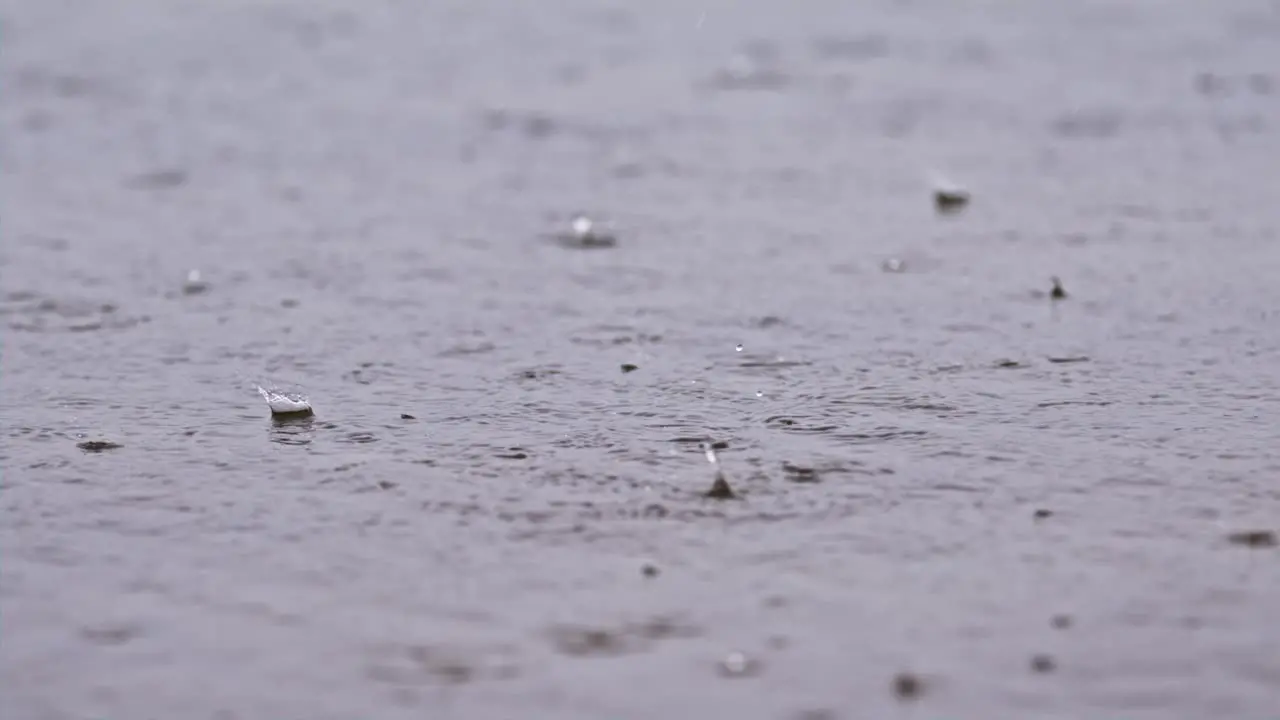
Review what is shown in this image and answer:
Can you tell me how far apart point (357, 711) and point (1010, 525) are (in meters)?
1.44

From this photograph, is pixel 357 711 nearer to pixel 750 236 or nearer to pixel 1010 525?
pixel 1010 525

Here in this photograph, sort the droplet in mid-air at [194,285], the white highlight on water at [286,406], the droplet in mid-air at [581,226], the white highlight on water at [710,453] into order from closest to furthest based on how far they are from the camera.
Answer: the white highlight on water at [710,453] → the white highlight on water at [286,406] → the droplet in mid-air at [194,285] → the droplet in mid-air at [581,226]

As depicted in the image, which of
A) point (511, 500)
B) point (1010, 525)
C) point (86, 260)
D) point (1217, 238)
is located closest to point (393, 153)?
point (86, 260)

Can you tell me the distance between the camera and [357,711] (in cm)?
285

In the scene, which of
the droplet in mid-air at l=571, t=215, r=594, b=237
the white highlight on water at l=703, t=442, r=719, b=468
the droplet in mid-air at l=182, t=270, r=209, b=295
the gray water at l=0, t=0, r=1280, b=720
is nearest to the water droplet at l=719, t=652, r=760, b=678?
the gray water at l=0, t=0, r=1280, b=720

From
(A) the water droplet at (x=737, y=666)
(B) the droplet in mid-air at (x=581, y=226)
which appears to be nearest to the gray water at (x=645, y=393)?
(A) the water droplet at (x=737, y=666)

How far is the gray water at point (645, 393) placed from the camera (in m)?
3.04

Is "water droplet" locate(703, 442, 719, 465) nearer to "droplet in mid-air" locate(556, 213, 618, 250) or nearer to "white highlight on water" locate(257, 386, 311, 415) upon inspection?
"white highlight on water" locate(257, 386, 311, 415)

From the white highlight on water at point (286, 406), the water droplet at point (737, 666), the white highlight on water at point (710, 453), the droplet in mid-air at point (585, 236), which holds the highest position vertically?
the droplet in mid-air at point (585, 236)

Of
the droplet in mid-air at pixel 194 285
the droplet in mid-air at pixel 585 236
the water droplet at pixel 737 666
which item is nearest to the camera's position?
the water droplet at pixel 737 666

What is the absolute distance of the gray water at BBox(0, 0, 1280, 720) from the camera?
9.96 ft

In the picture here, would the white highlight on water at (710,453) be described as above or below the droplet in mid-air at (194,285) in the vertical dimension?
below

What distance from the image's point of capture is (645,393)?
453cm

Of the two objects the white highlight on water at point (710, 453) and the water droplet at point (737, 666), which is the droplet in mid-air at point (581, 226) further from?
the water droplet at point (737, 666)
